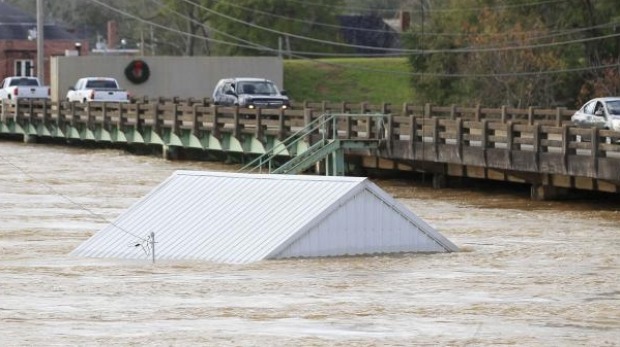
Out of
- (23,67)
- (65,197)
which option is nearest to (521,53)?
(65,197)

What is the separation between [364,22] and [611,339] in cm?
10954

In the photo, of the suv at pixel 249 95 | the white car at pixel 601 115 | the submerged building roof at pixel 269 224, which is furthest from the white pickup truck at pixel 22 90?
the submerged building roof at pixel 269 224

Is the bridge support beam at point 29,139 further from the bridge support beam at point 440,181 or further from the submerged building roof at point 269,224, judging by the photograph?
the submerged building roof at point 269,224

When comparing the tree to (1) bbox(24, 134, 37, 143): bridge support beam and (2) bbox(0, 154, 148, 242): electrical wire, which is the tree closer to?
(1) bbox(24, 134, 37, 143): bridge support beam

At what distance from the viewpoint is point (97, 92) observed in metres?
70.4

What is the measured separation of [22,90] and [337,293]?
54592 mm

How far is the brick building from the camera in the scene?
10350cm

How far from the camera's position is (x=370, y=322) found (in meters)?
22.5

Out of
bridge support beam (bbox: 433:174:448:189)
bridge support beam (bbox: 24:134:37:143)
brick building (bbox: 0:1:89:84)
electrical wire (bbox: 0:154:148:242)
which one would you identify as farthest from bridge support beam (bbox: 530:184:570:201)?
brick building (bbox: 0:1:89:84)

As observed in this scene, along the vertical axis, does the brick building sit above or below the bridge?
above

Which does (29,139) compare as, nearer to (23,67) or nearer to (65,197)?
(65,197)

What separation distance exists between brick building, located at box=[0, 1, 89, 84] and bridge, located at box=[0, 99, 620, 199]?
118ft

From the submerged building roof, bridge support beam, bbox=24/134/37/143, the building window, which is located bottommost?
bridge support beam, bbox=24/134/37/143

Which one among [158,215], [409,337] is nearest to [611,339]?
[409,337]
